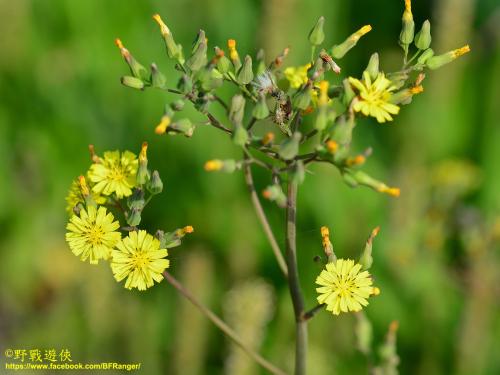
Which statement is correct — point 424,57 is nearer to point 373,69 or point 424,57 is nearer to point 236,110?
point 373,69

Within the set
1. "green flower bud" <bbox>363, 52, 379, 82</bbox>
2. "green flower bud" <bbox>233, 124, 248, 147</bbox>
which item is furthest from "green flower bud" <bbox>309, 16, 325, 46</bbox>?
"green flower bud" <bbox>233, 124, 248, 147</bbox>

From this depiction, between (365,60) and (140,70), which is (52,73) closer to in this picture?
(365,60)

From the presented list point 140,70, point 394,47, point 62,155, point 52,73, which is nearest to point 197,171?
point 62,155

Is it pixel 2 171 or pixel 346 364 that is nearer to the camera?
pixel 346 364

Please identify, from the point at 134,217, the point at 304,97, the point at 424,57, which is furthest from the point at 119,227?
the point at 424,57

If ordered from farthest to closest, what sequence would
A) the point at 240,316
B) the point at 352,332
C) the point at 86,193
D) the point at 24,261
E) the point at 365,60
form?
1. the point at 365,60
2. the point at 24,261
3. the point at 352,332
4. the point at 240,316
5. the point at 86,193

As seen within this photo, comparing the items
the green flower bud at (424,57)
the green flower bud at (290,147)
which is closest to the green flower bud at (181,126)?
the green flower bud at (290,147)
